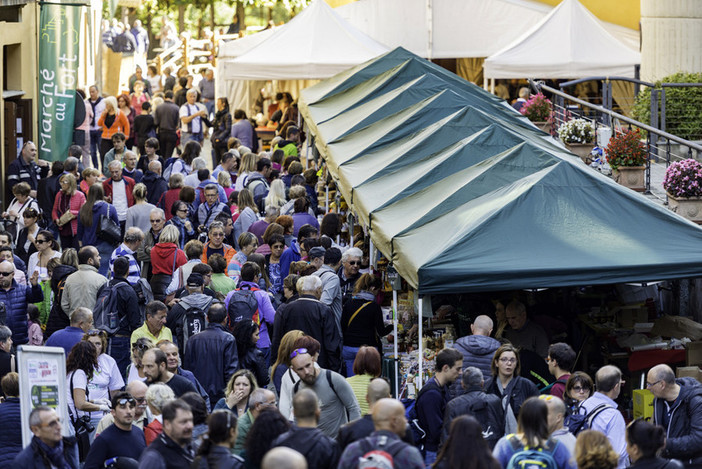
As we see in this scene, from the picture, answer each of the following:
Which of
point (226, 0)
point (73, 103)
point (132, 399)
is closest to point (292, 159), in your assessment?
point (73, 103)

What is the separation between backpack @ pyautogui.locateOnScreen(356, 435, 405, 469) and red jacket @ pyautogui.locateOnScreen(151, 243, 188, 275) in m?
6.88

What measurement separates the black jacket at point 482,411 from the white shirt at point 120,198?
9.05m

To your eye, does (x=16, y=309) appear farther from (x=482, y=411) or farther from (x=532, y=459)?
(x=532, y=459)

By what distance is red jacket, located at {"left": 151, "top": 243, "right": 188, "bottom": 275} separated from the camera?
13.6 meters

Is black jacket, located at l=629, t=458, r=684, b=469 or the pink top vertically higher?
the pink top

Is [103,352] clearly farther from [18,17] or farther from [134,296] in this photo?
[18,17]

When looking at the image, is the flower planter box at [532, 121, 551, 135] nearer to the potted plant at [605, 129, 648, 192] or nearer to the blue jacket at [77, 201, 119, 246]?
the potted plant at [605, 129, 648, 192]

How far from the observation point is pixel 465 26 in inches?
1144

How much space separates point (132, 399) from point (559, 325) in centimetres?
503

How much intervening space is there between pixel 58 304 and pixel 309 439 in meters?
5.87

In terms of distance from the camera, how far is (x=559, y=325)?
11961 millimetres

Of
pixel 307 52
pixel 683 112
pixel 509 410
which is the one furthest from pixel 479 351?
pixel 307 52

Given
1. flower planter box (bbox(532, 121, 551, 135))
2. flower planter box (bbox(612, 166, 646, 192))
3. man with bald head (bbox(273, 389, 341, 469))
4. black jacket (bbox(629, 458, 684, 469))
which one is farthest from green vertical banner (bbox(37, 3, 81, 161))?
black jacket (bbox(629, 458, 684, 469))

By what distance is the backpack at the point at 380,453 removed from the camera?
6.80 m
